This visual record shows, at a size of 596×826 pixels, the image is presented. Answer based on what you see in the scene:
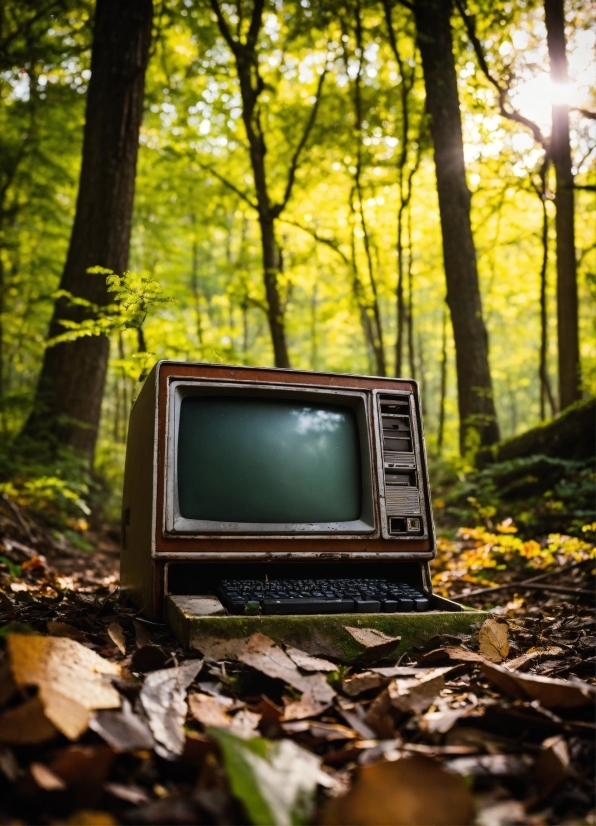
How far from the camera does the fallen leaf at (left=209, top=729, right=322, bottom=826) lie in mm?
703

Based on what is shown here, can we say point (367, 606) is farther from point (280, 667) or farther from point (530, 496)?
point (530, 496)

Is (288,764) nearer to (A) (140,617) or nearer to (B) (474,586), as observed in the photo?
(A) (140,617)

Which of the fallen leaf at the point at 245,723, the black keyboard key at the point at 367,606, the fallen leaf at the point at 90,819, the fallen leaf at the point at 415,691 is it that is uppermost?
the black keyboard key at the point at 367,606

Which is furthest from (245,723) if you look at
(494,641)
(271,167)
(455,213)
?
(271,167)

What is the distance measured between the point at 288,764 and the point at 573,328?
19.1ft

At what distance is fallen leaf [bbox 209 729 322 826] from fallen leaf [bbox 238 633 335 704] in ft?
1.15

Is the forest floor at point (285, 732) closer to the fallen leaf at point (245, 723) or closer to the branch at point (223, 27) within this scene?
the fallen leaf at point (245, 723)

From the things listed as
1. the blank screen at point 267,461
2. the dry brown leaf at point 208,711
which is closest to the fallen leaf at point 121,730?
the dry brown leaf at point 208,711

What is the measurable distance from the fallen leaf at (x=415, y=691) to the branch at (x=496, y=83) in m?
5.54

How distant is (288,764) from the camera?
2.63 ft

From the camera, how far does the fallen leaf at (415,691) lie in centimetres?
110

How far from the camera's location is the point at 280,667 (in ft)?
4.15

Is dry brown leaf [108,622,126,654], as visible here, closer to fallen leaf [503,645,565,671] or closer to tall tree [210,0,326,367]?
fallen leaf [503,645,565,671]

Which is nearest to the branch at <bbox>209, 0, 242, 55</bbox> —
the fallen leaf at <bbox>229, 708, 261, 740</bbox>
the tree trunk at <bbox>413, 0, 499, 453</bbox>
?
the tree trunk at <bbox>413, 0, 499, 453</bbox>
